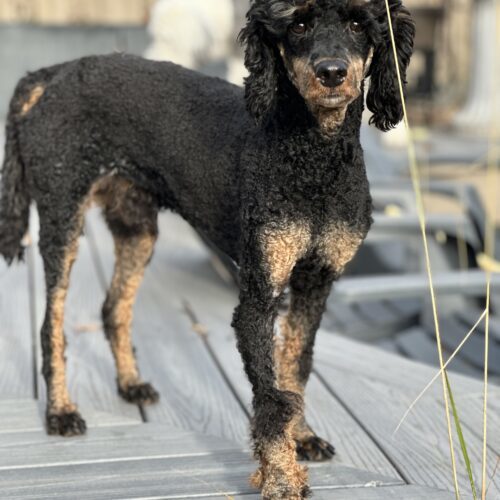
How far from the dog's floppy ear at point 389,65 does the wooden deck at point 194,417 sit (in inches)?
43.2

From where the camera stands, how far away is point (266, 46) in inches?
99.9

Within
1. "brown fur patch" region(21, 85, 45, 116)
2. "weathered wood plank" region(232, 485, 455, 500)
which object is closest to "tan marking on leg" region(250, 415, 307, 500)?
"weathered wood plank" region(232, 485, 455, 500)

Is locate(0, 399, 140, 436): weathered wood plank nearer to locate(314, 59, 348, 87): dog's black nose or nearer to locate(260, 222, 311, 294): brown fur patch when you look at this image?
locate(260, 222, 311, 294): brown fur patch

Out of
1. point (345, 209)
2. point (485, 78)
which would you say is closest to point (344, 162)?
point (345, 209)

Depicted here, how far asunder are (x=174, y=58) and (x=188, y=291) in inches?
81.8

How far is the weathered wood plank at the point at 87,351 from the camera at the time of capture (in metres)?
3.50

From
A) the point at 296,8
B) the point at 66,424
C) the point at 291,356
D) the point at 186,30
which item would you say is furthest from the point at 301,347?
the point at 186,30

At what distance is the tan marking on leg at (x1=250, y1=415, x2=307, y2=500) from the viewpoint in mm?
2635

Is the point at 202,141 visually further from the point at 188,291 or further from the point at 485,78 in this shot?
the point at 485,78

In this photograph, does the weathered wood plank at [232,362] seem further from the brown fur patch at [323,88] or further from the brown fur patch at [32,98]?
the brown fur patch at [32,98]

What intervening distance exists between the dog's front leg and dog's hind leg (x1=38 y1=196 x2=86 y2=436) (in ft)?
2.76

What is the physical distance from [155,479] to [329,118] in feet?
3.98

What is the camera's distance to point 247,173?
8.89 feet

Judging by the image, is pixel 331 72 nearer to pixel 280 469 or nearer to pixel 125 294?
pixel 280 469
